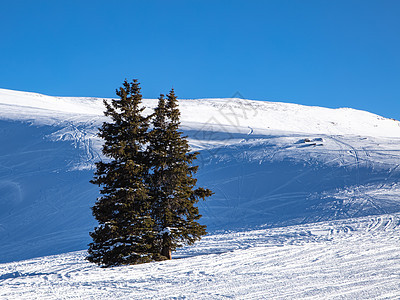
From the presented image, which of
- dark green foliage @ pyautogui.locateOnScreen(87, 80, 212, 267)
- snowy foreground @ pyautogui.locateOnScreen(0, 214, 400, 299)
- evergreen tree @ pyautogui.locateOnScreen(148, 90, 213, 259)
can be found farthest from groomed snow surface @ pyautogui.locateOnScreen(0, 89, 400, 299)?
dark green foliage @ pyautogui.locateOnScreen(87, 80, 212, 267)

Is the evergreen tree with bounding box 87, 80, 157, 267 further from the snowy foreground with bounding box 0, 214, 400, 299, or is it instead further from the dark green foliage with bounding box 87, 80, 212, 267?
the snowy foreground with bounding box 0, 214, 400, 299

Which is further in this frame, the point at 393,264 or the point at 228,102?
the point at 228,102

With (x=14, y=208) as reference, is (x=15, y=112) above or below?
above

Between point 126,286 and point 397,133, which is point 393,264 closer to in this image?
point 126,286

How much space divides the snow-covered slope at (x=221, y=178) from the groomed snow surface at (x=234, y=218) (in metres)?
0.08

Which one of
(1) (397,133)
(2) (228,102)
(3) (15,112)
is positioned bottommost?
(1) (397,133)

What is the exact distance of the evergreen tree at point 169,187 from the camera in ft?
41.3

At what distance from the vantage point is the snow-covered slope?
20.3 metres

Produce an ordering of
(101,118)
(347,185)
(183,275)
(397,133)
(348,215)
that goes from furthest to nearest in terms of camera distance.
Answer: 1. (397,133)
2. (101,118)
3. (347,185)
4. (348,215)
5. (183,275)

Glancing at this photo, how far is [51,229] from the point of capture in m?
21.3

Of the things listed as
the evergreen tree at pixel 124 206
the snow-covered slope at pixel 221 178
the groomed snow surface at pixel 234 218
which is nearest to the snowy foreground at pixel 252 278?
the groomed snow surface at pixel 234 218

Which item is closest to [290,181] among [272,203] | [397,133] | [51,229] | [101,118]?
[272,203]

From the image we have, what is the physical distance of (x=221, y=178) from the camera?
26.1 metres

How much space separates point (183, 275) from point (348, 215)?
12.7 meters
